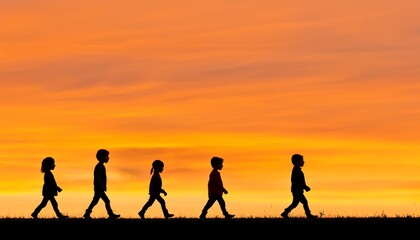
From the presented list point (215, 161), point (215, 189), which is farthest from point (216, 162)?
point (215, 189)

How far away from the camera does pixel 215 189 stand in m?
37.6

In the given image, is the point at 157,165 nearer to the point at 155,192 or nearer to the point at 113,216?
the point at 155,192

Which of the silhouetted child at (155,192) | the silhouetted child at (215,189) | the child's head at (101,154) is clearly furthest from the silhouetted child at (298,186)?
the child's head at (101,154)

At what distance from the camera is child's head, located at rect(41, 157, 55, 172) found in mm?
36969

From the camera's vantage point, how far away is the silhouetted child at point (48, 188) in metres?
36.4
